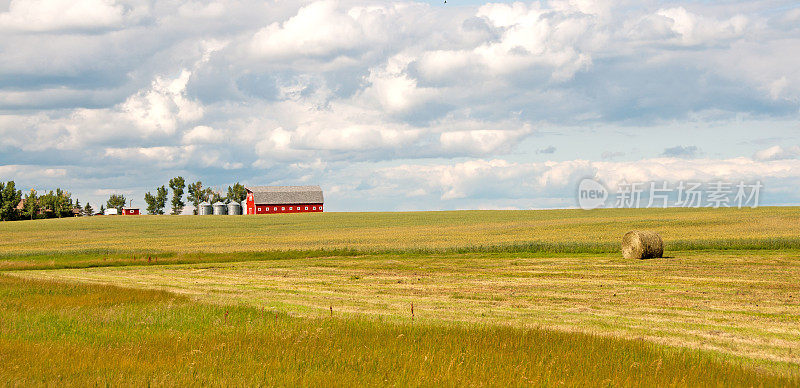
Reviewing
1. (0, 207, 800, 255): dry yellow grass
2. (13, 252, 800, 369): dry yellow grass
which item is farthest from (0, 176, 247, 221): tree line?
(13, 252, 800, 369): dry yellow grass

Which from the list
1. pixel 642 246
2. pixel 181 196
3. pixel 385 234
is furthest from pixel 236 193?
pixel 642 246

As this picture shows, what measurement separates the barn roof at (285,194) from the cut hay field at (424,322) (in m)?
110

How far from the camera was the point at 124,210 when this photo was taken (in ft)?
577

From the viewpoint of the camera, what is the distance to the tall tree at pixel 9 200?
514ft

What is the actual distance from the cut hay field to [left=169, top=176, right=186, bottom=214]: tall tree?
500 ft

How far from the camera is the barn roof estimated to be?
151 m

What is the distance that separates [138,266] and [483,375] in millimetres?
35887

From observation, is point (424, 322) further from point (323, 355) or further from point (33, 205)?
point (33, 205)

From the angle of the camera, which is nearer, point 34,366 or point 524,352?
point 34,366

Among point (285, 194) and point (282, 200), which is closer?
point (282, 200)

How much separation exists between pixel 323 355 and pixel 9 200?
169 meters

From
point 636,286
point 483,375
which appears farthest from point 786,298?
point 483,375

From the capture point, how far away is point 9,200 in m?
159

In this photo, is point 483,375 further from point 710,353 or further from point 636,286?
point 636,286
